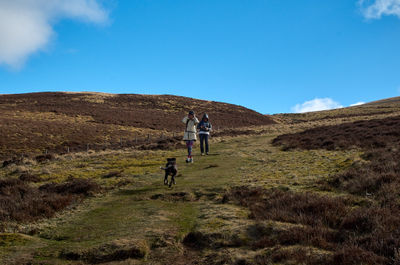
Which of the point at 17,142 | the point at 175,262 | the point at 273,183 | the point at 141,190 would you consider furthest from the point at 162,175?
the point at 17,142

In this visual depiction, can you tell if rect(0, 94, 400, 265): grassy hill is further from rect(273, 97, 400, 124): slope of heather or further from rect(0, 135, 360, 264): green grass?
rect(273, 97, 400, 124): slope of heather

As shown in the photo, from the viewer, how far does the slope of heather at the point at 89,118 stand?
41062mm

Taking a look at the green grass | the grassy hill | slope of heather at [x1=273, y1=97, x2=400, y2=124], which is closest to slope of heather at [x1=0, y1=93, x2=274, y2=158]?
slope of heather at [x1=273, y1=97, x2=400, y2=124]

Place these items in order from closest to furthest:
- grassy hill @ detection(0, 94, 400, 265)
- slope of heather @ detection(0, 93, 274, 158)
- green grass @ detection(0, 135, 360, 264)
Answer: grassy hill @ detection(0, 94, 400, 265) < green grass @ detection(0, 135, 360, 264) < slope of heather @ detection(0, 93, 274, 158)

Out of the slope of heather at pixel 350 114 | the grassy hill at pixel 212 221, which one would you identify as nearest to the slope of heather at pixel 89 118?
the slope of heather at pixel 350 114

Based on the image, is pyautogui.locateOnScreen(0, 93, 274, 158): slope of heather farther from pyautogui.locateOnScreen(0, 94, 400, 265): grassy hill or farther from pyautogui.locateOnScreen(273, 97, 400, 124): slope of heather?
pyautogui.locateOnScreen(0, 94, 400, 265): grassy hill

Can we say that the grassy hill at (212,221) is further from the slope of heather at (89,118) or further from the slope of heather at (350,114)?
the slope of heather at (350,114)

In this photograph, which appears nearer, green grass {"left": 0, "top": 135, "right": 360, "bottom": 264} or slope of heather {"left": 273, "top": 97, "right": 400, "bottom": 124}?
green grass {"left": 0, "top": 135, "right": 360, "bottom": 264}

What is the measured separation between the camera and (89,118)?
202 ft

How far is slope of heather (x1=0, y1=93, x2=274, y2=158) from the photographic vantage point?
41.1m

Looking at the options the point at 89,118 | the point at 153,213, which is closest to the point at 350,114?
the point at 89,118

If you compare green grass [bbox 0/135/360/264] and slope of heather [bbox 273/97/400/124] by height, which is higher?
slope of heather [bbox 273/97/400/124]

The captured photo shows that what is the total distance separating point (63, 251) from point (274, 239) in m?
3.56

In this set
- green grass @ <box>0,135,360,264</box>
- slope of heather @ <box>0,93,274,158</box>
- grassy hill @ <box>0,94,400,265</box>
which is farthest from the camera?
slope of heather @ <box>0,93,274,158</box>
